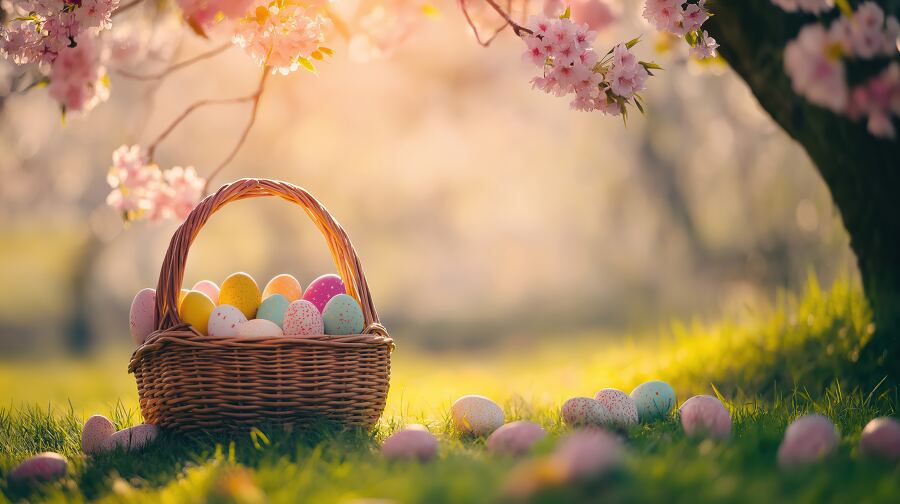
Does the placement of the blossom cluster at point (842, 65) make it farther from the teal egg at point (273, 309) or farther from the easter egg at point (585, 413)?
the teal egg at point (273, 309)

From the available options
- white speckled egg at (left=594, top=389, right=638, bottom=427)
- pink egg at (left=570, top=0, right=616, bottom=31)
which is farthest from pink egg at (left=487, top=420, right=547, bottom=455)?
pink egg at (left=570, top=0, right=616, bottom=31)

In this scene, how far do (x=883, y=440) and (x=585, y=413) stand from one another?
88cm

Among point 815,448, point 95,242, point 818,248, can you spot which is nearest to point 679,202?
point 818,248

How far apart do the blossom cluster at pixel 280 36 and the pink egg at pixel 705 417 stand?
164cm

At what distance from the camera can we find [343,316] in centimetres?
250

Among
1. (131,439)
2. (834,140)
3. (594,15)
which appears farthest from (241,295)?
(594,15)

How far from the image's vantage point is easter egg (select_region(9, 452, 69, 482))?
2.04 m

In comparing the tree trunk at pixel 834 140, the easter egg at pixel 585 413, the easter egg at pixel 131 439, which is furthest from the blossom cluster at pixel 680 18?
the easter egg at pixel 131 439

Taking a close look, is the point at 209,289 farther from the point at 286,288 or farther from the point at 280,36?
the point at 280,36

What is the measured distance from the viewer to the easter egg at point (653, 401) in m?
2.71

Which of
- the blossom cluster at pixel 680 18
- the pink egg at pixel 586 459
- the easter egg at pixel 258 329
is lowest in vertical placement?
the pink egg at pixel 586 459

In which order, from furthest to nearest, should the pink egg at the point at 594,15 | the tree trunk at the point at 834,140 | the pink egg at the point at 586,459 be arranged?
the pink egg at the point at 594,15 → the tree trunk at the point at 834,140 → the pink egg at the point at 586,459

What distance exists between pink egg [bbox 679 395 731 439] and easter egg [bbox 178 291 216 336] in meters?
1.55

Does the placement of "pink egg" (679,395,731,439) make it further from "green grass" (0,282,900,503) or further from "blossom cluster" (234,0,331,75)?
"blossom cluster" (234,0,331,75)
